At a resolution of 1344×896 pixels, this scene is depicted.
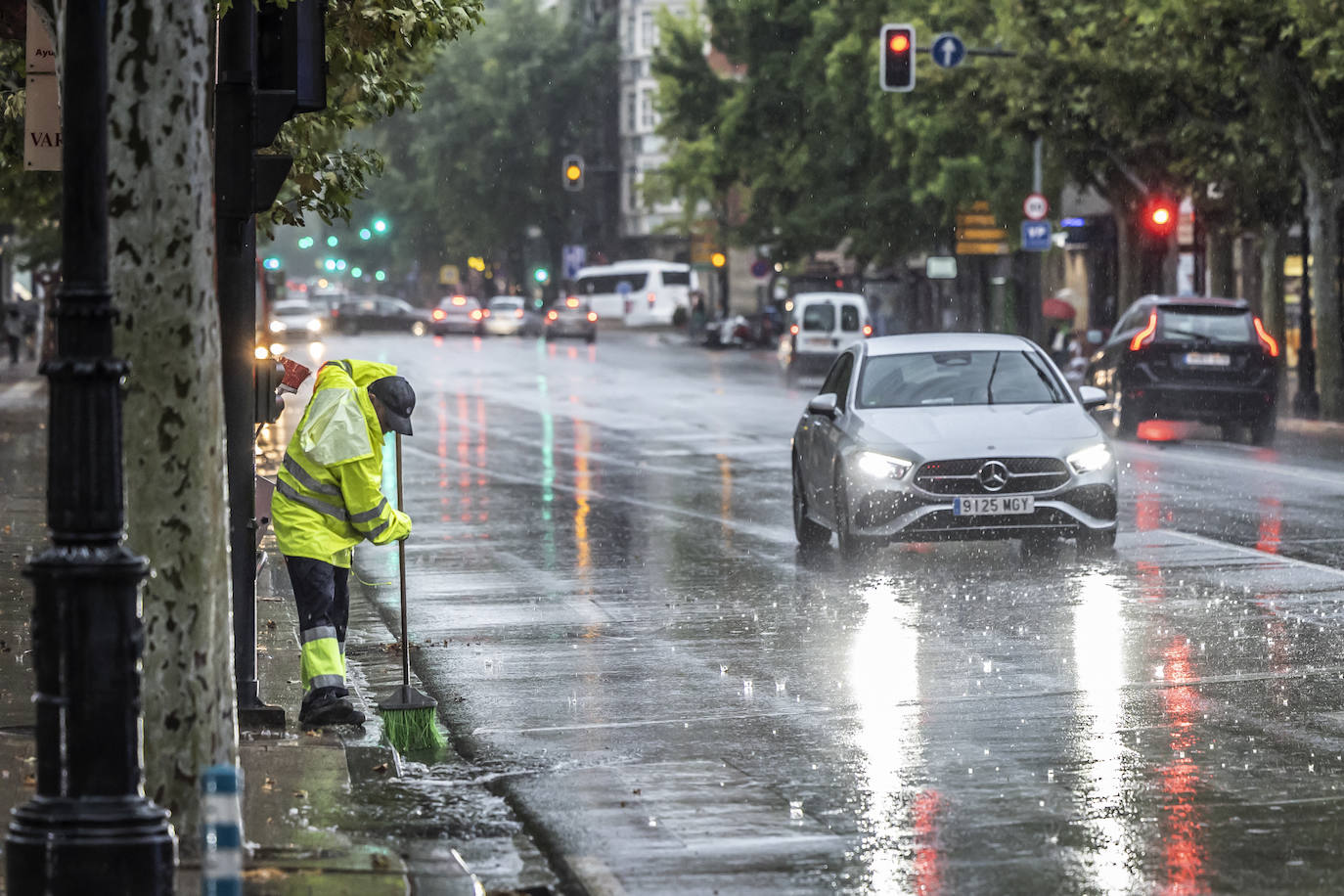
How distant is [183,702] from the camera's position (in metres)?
7.07

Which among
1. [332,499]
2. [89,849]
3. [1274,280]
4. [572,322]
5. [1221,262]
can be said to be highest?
[1221,262]

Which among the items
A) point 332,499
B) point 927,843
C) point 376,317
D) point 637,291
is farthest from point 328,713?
point 637,291

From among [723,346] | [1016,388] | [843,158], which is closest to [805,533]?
[1016,388]

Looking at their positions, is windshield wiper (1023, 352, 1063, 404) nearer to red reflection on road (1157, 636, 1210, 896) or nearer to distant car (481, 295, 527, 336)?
red reflection on road (1157, 636, 1210, 896)

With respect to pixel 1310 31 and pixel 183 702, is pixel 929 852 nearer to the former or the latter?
pixel 183 702

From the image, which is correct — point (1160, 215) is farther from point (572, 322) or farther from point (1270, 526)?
point (572, 322)

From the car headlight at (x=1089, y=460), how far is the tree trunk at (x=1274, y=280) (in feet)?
72.8

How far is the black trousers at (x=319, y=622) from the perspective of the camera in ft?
30.8

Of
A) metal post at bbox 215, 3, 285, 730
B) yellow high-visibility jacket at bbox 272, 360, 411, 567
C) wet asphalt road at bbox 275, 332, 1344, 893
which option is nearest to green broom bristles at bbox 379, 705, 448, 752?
wet asphalt road at bbox 275, 332, 1344, 893

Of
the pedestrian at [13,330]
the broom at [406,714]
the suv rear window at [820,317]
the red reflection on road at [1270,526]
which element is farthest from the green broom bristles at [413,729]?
the pedestrian at [13,330]

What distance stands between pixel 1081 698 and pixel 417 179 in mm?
102615

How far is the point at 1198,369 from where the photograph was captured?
2819 centimetres

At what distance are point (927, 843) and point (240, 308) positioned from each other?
344 centimetres

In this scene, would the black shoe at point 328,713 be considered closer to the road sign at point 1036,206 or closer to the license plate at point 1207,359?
the license plate at point 1207,359
